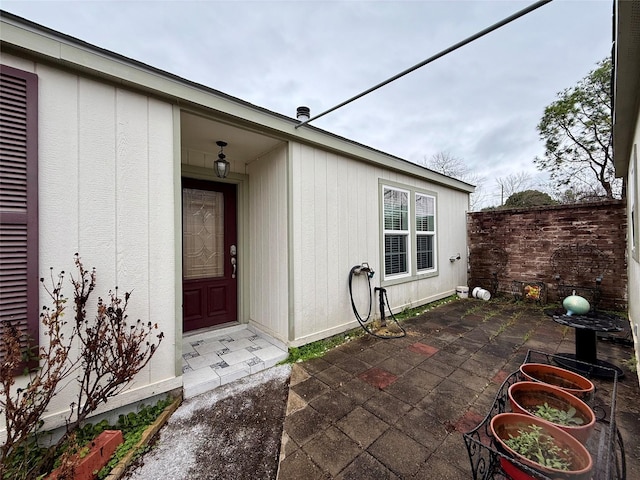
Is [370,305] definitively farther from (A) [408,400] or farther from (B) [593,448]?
(B) [593,448]

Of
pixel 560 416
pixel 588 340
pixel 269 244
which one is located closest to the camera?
pixel 560 416

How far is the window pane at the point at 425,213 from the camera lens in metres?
5.09

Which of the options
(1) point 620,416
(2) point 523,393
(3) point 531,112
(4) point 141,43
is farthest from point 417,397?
(3) point 531,112

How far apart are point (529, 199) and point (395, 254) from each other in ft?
37.6

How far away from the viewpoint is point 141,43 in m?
4.27

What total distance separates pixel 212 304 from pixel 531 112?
12587 millimetres

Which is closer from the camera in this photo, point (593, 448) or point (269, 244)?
point (593, 448)

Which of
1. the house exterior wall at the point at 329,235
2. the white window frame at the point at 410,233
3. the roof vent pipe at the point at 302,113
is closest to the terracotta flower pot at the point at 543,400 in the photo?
the house exterior wall at the point at 329,235

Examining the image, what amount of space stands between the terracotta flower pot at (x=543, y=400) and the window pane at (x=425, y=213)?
364 centimetres

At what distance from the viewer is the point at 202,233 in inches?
139

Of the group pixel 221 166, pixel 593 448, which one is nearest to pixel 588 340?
pixel 593 448

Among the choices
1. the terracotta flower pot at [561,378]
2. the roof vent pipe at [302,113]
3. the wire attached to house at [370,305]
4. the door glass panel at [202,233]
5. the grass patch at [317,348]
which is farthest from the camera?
the wire attached to house at [370,305]

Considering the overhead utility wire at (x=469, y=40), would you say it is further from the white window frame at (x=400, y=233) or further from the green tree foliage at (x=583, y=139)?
the green tree foliage at (x=583, y=139)

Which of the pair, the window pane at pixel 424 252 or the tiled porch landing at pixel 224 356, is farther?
the window pane at pixel 424 252
